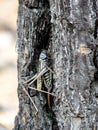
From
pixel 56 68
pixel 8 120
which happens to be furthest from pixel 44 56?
pixel 8 120

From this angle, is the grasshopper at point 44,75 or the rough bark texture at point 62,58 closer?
the rough bark texture at point 62,58

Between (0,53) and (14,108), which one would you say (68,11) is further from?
(0,53)

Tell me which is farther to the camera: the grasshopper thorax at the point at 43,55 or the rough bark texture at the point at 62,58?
the grasshopper thorax at the point at 43,55

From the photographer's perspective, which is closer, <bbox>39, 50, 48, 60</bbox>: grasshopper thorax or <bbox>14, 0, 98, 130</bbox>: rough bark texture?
<bbox>14, 0, 98, 130</bbox>: rough bark texture

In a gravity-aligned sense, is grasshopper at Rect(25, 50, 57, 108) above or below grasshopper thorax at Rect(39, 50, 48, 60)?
below

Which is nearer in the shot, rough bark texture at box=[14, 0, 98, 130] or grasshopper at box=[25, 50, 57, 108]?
rough bark texture at box=[14, 0, 98, 130]

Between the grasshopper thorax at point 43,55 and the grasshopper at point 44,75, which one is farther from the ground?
the grasshopper thorax at point 43,55
